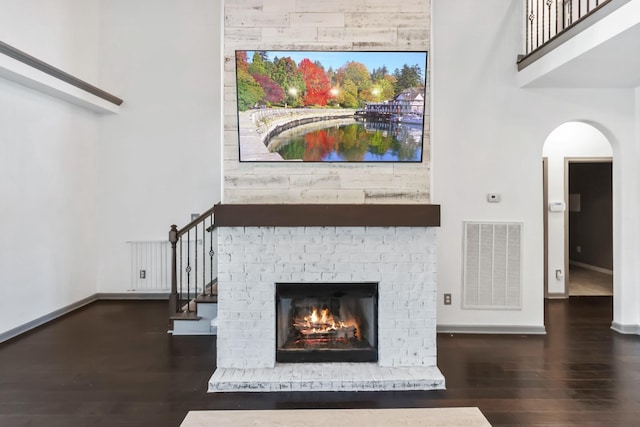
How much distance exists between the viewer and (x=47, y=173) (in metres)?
4.69

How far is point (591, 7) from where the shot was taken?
135 inches

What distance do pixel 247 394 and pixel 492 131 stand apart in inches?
144

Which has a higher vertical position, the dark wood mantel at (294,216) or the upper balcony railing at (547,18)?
the upper balcony railing at (547,18)

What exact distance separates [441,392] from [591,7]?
358 cm

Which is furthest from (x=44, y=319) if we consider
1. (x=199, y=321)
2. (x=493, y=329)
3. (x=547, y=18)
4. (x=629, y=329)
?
(x=629, y=329)

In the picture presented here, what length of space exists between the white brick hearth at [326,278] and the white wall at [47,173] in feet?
9.12

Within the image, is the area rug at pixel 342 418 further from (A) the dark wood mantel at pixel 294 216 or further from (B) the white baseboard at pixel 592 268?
(B) the white baseboard at pixel 592 268

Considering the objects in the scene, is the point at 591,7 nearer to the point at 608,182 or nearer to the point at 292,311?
the point at 292,311

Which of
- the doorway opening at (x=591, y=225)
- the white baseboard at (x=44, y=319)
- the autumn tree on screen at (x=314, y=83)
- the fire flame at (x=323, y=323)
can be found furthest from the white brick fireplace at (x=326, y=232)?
the doorway opening at (x=591, y=225)

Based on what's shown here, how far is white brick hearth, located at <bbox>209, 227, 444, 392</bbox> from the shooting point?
3.12 metres

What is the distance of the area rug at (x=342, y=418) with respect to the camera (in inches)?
96.0

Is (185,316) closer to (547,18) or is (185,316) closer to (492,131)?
(492,131)

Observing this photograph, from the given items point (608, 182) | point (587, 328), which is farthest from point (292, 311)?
point (608, 182)

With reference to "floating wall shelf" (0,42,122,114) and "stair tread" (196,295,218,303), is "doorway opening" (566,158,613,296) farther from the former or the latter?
"floating wall shelf" (0,42,122,114)
